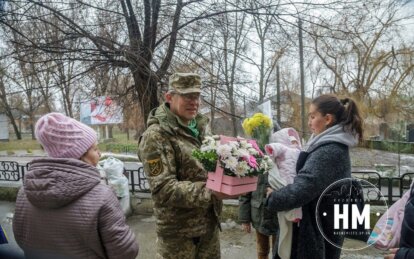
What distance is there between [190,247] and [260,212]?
81 cm

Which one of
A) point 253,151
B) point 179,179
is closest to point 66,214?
point 179,179

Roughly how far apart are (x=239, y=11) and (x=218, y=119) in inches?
81.3

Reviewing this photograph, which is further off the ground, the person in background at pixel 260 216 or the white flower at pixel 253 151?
the white flower at pixel 253 151

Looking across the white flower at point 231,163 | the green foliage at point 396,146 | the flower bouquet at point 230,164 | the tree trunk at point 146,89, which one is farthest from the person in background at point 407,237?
the green foliage at point 396,146

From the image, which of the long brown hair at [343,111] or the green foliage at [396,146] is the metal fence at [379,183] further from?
the green foliage at [396,146]

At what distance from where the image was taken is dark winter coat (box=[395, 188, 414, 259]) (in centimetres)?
125

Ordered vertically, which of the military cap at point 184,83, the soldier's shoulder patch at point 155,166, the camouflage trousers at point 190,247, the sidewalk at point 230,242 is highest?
the military cap at point 184,83

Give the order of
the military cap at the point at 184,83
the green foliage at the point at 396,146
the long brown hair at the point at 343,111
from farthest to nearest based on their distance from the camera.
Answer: the green foliage at the point at 396,146 < the military cap at the point at 184,83 < the long brown hair at the point at 343,111

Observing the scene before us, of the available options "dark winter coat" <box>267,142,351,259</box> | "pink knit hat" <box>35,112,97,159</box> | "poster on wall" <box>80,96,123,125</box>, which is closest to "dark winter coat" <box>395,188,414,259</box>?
"dark winter coat" <box>267,142,351,259</box>

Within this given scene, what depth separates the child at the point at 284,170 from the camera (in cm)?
178

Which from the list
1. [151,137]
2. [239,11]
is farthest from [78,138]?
[239,11]

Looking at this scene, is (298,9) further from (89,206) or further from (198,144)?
(89,206)

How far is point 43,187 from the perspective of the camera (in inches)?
48.4

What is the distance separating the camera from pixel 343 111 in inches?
68.4
